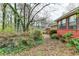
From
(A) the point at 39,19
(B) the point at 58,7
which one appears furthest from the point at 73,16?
(A) the point at 39,19

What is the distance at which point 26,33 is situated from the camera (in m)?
5.43

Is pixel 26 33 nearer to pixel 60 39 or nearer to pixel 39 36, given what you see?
pixel 39 36

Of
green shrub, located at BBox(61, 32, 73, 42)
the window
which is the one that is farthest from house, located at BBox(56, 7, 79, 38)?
green shrub, located at BBox(61, 32, 73, 42)

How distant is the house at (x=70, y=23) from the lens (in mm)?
5367

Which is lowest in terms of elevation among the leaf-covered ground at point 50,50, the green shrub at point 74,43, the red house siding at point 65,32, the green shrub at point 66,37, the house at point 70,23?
the leaf-covered ground at point 50,50

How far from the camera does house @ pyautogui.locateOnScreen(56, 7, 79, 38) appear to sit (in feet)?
17.6

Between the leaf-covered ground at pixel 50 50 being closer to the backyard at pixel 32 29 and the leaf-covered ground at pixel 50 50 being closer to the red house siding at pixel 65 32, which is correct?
the backyard at pixel 32 29

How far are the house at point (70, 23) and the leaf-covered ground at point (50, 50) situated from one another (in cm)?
38

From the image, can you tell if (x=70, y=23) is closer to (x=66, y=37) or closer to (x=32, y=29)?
(x=66, y=37)

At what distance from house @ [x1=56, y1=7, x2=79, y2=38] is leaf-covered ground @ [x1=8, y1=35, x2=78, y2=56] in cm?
38

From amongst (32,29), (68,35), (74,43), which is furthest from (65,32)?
(32,29)

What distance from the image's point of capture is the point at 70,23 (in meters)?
5.69

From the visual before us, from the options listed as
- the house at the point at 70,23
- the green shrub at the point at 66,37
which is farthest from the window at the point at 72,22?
the green shrub at the point at 66,37

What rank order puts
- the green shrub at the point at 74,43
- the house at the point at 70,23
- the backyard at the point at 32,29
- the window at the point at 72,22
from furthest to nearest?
the window at the point at 72,22 → the house at the point at 70,23 → the backyard at the point at 32,29 → the green shrub at the point at 74,43
